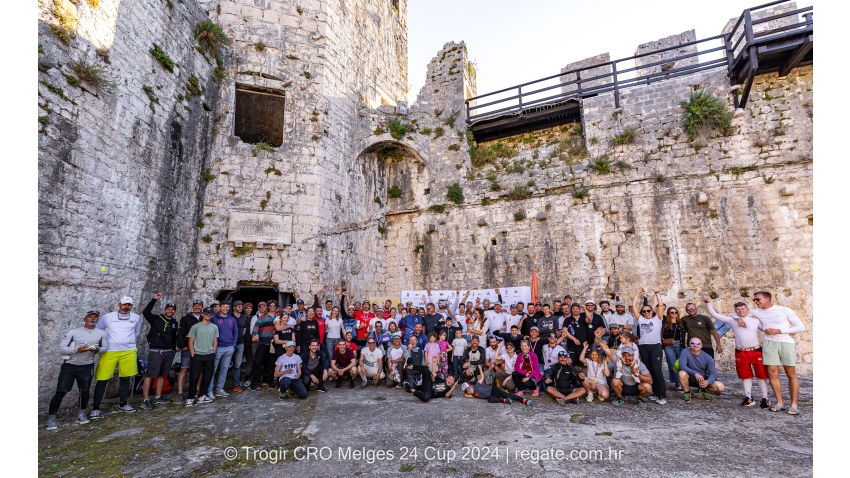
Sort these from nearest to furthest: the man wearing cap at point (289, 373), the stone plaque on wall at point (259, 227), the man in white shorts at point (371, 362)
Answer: the man wearing cap at point (289, 373)
the man in white shorts at point (371, 362)
the stone plaque on wall at point (259, 227)

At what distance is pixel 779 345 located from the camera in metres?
6.32

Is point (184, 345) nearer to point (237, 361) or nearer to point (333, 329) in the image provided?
point (237, 361)

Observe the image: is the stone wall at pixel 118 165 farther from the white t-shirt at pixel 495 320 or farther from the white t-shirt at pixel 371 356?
the white t-shirt at pixel 495 320

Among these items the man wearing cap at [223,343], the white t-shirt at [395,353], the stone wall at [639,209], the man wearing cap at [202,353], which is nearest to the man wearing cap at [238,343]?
the man wearing cap at [223,343]

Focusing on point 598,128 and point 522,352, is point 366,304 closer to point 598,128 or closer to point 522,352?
point 522,352

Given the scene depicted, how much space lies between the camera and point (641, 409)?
663 centimetres

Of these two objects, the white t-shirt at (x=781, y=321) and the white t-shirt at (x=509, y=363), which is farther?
the white t-shirt at (x=509, y=363)

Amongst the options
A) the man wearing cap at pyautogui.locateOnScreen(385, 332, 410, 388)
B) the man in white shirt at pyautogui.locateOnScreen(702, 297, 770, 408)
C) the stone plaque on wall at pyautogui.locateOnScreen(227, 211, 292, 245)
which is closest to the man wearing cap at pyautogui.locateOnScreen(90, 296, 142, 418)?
the stone plaque on wall at pyautogui.locateOnScreen(227, 211, 292, 245)

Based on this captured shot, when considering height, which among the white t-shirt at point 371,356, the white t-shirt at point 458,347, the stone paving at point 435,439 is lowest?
the stone paving at point 435,439

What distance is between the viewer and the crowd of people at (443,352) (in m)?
6.56

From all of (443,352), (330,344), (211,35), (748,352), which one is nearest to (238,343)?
(330,344)

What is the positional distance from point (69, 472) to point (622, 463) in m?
6.09

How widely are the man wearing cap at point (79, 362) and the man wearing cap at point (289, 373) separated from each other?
111 inches

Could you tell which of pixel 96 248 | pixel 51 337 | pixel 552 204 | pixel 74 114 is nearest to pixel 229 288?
pixel 96 248
